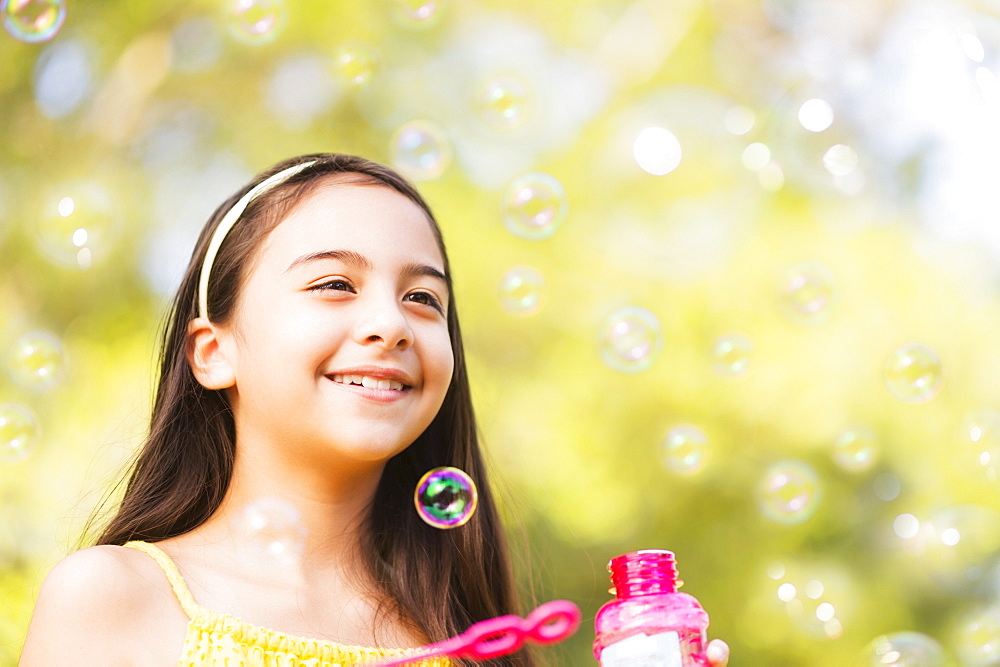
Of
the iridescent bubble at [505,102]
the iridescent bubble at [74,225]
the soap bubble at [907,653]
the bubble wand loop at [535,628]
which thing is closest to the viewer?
the bubble wand loop at [535,628]

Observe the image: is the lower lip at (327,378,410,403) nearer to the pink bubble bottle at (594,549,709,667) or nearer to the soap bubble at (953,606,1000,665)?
the pink bubble bottle at (594,549,709,667)

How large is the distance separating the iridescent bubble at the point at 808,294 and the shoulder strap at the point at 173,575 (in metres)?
1.89

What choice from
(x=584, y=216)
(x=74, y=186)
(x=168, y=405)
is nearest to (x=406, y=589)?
(x=168, y=405)

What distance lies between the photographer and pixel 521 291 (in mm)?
2705

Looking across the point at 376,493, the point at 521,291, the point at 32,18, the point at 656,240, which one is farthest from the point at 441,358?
the point at 656,240

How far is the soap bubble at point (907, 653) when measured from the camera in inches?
87.0

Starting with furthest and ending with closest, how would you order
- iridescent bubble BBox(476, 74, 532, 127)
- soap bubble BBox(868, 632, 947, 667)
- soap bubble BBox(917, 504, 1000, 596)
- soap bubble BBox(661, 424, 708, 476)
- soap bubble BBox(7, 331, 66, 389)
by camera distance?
1. soap bubble BBox(917, 504, 1000, 596)
2. iridescent bubble BBox(476, 74, 532, 127)
3. soap bubble BBox(661, 424, 708, 476)
4. soap bubble BBox(7, 331, 66, 389)
5. soap bubble BBox(868, 632, 947, 667)

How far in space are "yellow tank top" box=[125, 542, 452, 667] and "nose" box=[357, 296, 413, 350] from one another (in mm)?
450

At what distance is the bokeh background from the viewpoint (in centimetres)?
397

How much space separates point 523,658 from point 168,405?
0.77m

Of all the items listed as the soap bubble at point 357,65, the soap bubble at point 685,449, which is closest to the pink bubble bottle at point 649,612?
the soap bubble at point 685,449

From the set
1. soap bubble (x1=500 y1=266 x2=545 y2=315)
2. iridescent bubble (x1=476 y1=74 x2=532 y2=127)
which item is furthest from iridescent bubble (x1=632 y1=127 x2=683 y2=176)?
soap bubble (x1=500 y1=266 x2=545 y2=315)

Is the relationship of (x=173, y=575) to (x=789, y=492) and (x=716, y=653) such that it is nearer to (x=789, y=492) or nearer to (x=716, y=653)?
(x=716, y=653)

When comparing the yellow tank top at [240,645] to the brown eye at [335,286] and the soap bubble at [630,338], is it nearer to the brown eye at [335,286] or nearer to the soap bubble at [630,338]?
the brown eye at [335,286]
